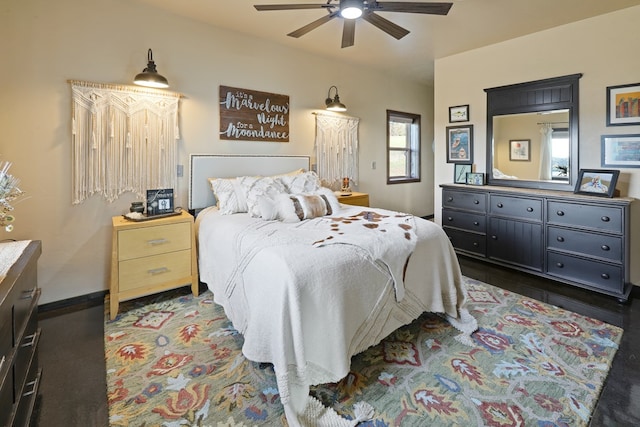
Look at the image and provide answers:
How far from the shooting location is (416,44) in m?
3.93

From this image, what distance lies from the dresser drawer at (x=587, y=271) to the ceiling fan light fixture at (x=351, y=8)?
3.01m

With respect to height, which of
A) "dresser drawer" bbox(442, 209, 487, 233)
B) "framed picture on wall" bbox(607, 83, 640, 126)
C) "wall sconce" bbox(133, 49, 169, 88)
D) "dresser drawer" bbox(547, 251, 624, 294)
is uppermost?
"wall sconce" bbox(133, 49, 169, 88)

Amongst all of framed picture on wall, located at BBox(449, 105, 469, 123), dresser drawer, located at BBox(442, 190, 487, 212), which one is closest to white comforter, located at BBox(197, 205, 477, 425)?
dresser drawer, located at BBox(442, 190, 487, 212)

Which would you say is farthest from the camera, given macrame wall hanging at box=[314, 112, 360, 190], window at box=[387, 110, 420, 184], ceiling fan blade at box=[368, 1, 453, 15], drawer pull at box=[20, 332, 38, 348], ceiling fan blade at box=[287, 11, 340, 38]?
window at box=[387, 110, 420, 184]

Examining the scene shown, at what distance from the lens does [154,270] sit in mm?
2736

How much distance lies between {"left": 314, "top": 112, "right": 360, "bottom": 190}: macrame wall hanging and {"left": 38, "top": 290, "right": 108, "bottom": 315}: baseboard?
9.46 ft

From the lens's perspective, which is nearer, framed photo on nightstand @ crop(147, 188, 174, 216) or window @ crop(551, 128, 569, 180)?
framed photo on nightstand @ crop(147, 188, 174, 216)

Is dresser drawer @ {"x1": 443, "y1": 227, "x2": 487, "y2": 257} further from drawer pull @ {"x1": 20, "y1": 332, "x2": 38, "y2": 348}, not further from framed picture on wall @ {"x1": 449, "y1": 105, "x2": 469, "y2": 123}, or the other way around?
drawer pull @ {"x1": 20, "y1": 332, "x2": 38, "y2": 348}

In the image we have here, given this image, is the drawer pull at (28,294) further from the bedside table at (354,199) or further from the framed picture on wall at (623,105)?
the framed picture on wall at (623,105)

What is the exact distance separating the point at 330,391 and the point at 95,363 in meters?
1.54

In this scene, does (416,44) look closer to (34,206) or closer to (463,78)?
(463,78)

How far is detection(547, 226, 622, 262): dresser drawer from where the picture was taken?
9.32 feet

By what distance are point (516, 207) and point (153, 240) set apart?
375 cm

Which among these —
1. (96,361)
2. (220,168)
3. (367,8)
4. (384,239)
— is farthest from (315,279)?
(220,168)
